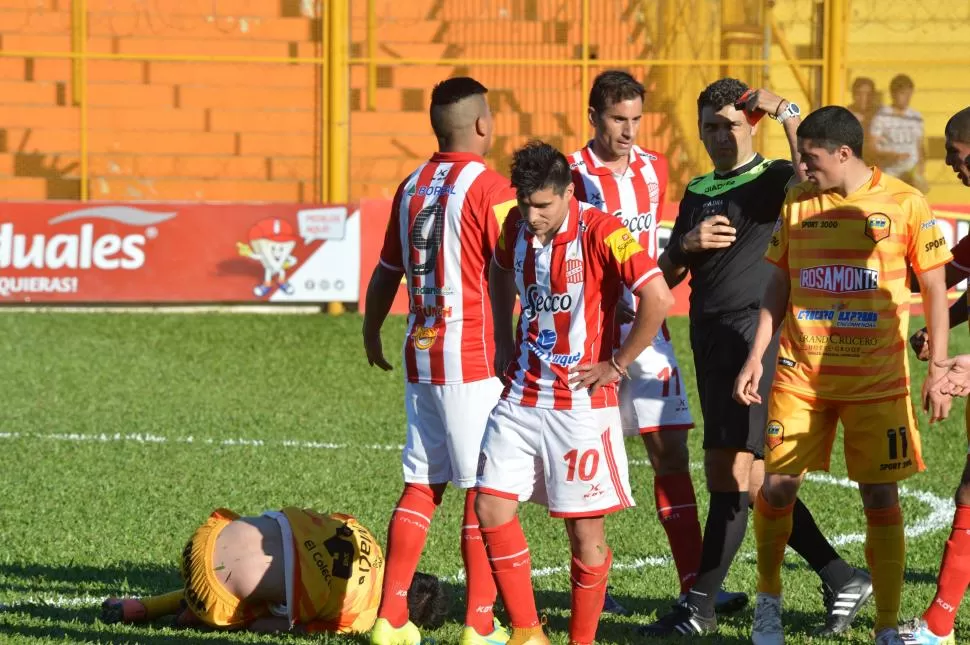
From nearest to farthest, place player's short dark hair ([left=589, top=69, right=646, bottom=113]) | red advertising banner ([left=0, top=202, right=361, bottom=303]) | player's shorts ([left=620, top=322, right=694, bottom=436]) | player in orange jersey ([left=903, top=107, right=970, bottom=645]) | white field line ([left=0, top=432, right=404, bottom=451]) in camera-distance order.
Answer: player in orange jersey ([left=903, top=107, right=970, bottom=645]) < player's short dark hair ([left=589, top=69, right=646, bottom=113]) < player's shorts ([left=620, top=322, right=694, bottom=436]) < white field line ([left=0, top=432, right=404, bottom=451]) < red advertising banner ([left=0, top=202, right=361, bottom=303])

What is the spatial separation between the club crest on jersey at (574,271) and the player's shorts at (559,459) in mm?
447

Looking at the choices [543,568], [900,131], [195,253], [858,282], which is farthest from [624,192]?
[900,131]

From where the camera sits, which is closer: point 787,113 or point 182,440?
point 787,113

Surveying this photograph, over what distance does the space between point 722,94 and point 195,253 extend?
10.0 metres

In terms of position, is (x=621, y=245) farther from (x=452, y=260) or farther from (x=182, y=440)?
(x=182, y=440)

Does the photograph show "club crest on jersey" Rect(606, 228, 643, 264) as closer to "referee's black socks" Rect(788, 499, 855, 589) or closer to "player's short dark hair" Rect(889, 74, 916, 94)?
"referee's black socks" Rect(788, 499, 855, 589)

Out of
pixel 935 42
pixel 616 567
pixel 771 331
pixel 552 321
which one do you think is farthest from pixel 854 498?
pixel 935 42

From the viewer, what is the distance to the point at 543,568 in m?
6.55

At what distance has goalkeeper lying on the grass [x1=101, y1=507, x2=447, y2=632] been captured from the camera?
17.7ft

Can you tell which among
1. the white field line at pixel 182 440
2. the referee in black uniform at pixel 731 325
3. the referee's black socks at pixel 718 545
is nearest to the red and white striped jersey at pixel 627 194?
the referee in black uniform at pixel 731 325

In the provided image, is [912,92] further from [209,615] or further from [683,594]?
[209,615]

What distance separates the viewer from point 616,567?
661cm

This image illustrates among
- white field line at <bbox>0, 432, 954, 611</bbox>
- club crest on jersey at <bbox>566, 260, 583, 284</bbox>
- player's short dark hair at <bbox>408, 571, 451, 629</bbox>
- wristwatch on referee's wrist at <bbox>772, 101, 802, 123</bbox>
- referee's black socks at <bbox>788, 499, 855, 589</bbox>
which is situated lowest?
white field line at <bbox>0, 432, 954, 611</bbox>

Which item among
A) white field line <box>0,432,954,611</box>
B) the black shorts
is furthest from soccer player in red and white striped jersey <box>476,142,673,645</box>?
white field line <box>0,432,954,611</box>
